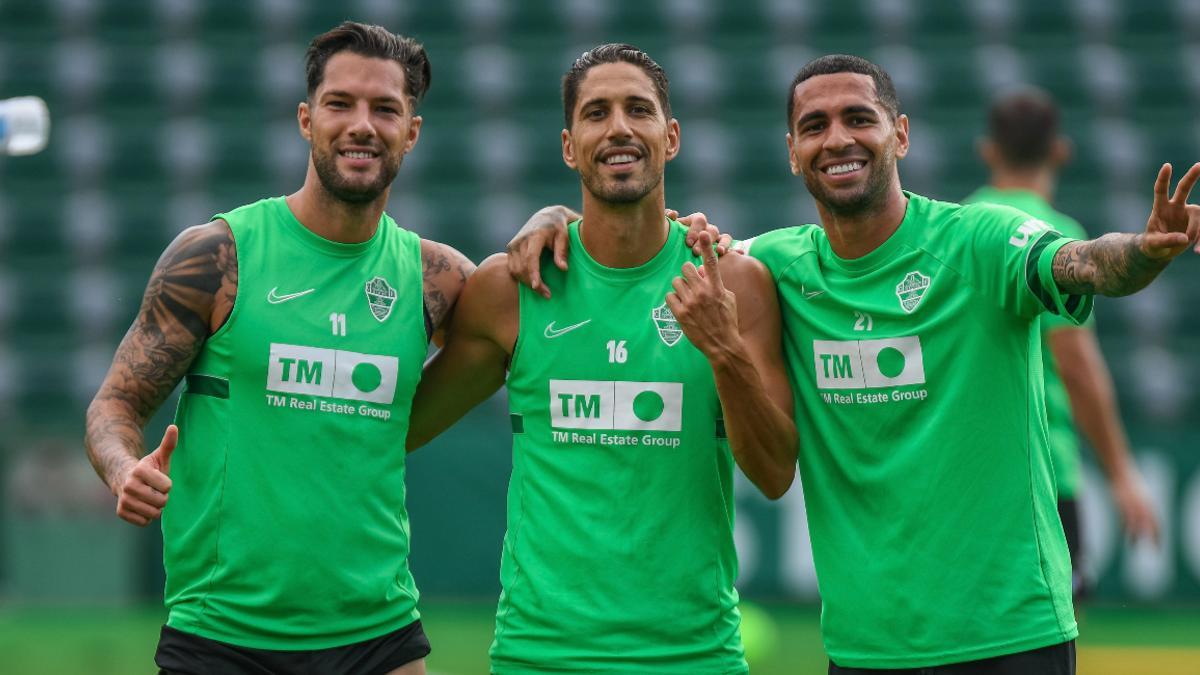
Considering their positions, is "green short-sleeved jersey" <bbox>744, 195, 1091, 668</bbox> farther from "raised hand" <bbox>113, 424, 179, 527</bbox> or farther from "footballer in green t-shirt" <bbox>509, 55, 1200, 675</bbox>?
"raised hand" <bbox>113, 424, 179, 527</bbox>

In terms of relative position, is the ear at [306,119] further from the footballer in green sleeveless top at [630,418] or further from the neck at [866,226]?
the neck at [866,226]

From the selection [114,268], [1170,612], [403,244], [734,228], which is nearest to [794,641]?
[1170,612]

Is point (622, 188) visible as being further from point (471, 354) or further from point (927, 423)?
point (927, 423)

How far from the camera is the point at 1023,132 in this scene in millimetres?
6883

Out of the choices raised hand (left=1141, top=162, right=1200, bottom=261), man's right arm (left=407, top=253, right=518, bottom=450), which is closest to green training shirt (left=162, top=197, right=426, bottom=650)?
man's right arm (left=407, top=253, right=518, bottom=450)

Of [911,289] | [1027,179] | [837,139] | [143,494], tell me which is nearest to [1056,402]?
[1027,179]

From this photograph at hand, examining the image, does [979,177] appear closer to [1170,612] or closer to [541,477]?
[1170,612]

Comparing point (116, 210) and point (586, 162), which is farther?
point (116, 210)

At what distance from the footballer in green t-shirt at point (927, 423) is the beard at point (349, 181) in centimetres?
124

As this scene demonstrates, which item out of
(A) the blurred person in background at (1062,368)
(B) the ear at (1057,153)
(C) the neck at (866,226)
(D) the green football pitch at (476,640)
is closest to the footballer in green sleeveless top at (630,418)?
(C) the neck at (866,226)

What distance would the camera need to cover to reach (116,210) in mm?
14555

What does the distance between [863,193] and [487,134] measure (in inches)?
429

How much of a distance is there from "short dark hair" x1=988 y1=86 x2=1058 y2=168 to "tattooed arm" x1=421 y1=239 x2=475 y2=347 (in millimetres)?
2911

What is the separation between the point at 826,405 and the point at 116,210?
445 inches
